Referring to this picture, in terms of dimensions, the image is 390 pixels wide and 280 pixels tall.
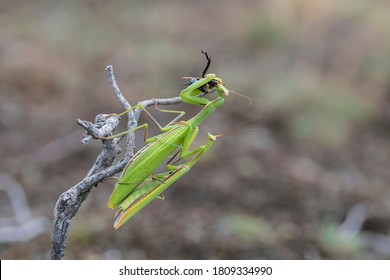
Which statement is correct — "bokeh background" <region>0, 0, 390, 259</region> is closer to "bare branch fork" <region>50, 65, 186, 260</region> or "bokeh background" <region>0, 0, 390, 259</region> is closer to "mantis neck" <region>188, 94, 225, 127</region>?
"bare branch fork" <region>50, 65, 186, 260</region>

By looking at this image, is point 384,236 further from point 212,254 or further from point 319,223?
point 212,254

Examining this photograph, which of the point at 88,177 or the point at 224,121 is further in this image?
the point at 224,121

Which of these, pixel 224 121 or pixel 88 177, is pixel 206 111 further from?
pixel 224 121

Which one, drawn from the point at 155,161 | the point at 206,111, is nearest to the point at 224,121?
the point at 206,111

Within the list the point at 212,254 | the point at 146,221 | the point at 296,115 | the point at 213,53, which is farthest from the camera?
the point at 213,53

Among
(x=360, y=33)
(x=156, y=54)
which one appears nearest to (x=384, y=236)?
(x=156, y=54)

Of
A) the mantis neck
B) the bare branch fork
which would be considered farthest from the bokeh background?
the mantis neck
